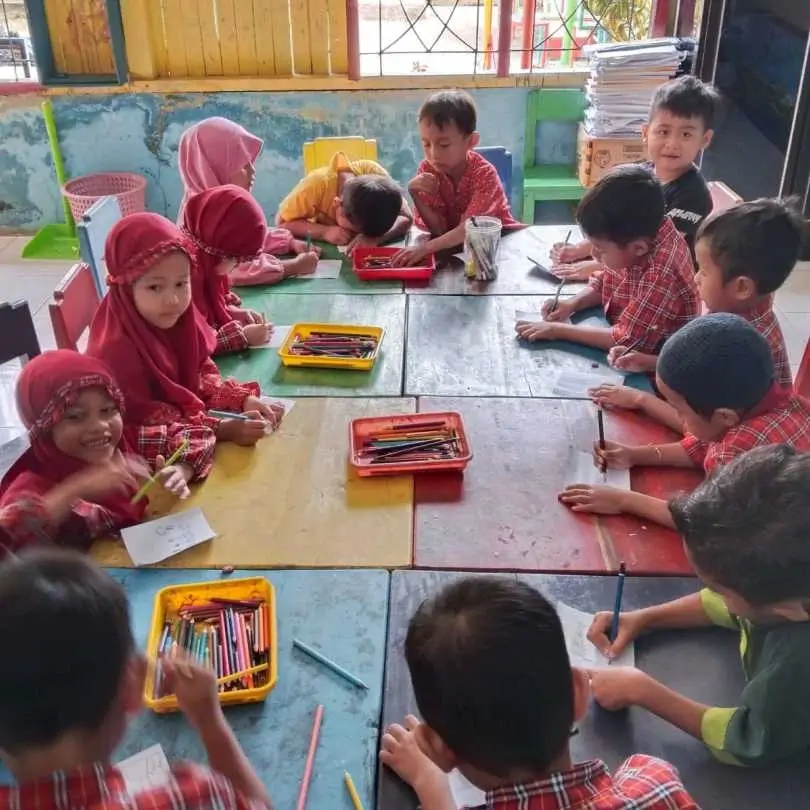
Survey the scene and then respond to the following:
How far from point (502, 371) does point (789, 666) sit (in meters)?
1.23

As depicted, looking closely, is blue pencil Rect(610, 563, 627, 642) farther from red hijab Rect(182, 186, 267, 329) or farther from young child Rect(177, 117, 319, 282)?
young child Rect(177, 117, 319, 282)

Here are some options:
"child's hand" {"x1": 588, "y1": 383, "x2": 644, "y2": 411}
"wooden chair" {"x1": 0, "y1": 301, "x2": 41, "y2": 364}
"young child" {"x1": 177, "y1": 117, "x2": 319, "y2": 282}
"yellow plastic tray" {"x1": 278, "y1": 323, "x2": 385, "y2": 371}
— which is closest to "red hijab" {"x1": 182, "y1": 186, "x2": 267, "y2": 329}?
"yellow plastic tray" {"x1": 278, "y1": 323, "x2": 385, "y2": 371}

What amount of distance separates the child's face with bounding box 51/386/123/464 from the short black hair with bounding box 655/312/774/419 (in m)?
1.16

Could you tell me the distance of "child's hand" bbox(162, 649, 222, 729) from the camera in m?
1.13

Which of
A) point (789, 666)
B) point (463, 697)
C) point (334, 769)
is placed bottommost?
point (334, 769)

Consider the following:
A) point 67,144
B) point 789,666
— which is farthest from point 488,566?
point 67,144

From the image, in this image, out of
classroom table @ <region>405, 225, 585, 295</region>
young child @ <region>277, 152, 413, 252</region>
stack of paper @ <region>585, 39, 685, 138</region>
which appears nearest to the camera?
classroom table @ <region>405, 225, 585, 295</region>

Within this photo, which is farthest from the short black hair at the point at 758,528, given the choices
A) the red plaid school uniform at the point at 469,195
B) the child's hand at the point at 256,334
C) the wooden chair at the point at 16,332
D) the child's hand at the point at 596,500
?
the red plaid school uniform at the point at 469,195

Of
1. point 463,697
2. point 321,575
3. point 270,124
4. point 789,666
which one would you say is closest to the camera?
point 463,697

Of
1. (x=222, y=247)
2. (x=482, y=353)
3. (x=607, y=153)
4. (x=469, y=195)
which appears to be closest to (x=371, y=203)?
(x=469, y=195)

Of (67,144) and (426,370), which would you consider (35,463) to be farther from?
(67,144)

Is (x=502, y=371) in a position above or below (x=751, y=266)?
below

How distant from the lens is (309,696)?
132cm

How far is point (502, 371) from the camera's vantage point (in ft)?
7.48
